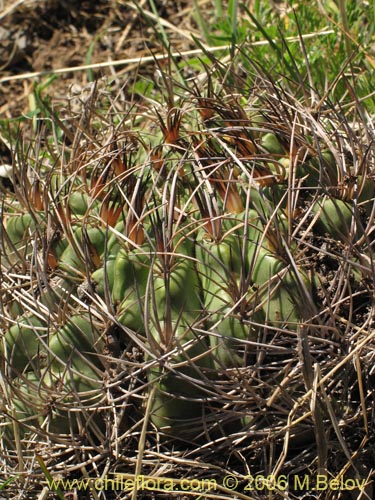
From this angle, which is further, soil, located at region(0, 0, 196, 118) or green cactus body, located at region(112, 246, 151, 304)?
soil, located at region(0, 0, 196, 118)

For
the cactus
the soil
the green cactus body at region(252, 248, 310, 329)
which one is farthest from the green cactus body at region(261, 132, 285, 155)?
the soil

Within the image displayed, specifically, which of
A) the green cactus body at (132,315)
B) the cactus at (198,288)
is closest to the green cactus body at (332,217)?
the cactus at (198,288)

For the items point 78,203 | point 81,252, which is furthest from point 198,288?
point 78,203

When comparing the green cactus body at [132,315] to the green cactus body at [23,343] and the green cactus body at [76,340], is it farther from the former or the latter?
the green cactus body at [23,343]

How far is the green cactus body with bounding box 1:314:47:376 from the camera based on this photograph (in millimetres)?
1636

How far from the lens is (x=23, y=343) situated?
5.33 feet

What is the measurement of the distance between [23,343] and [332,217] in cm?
72

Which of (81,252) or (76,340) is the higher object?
(81,252)

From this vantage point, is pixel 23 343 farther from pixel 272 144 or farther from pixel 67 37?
pixel 67 37

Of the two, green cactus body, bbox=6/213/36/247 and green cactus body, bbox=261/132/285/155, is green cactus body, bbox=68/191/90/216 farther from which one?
green cactus body, bbox=261/132/285/155

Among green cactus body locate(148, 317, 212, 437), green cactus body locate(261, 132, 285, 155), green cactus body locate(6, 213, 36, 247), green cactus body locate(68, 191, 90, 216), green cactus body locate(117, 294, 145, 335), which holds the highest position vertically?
green cactus body locate(261, 132, 285, 155)

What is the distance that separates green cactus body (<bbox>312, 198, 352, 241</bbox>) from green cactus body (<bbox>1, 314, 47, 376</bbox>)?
641mm

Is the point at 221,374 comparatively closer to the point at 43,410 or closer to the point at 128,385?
the point at 128,385

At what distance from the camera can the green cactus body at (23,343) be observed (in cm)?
164
